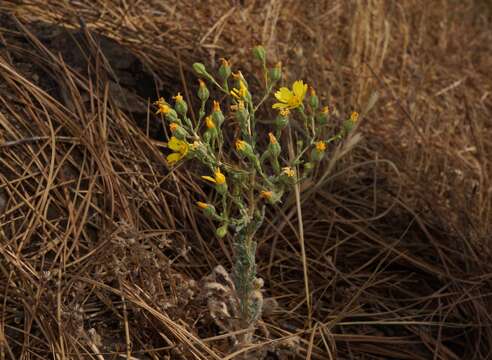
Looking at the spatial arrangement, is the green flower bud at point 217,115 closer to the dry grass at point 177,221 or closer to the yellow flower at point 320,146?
the yellow flower at point 320,146

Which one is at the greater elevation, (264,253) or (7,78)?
(7,78)

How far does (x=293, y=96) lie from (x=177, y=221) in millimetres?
610

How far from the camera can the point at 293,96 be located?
1.56 metres

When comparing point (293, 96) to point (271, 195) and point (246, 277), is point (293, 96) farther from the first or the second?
point (246, 277)

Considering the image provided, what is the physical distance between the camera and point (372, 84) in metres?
2.79

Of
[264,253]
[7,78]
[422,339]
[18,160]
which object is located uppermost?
[7,78]

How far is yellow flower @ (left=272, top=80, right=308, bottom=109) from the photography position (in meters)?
1.54

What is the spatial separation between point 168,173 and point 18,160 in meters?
0.42

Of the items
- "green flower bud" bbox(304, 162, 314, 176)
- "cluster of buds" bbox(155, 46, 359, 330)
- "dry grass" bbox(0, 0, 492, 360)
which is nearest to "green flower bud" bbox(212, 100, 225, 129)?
"cluster of buds" bbox(155, 46, 359, 330)

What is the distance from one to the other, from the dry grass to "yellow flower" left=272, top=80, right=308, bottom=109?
43 centimetres

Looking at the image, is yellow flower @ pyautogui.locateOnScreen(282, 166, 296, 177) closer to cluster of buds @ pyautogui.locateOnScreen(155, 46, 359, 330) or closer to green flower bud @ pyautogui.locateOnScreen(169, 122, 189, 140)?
cluster of buds @ pyautogui.locateOnScreen(155, 46, 359, 330)

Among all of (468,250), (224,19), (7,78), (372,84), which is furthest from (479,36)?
(7,78)

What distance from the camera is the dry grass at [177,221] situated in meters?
1.68

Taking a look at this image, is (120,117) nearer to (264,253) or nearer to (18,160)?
(18,160)
